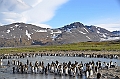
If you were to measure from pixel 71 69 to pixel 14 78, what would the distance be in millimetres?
6722

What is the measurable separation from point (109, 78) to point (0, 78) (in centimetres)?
1226

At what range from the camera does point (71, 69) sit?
99.2ft

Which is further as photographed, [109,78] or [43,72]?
[43,72]

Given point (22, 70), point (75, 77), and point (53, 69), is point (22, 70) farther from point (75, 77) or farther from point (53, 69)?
point (75, 77)

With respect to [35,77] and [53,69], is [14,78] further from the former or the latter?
[53,69]

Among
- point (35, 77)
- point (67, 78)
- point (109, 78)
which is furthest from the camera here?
point (35, 77)

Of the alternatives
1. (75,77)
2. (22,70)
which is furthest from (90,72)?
(22,70)

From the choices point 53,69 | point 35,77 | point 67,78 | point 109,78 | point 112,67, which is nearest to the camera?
point 109,78

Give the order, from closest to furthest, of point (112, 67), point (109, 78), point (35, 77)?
point (109, 78)
point (35, 77)
point (112, 67)

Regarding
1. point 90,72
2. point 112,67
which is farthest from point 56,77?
point 112,67

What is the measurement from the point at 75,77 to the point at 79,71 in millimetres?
2036

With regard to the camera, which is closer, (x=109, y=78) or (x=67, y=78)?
(x=109, y=78)

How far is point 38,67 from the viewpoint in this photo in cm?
3384

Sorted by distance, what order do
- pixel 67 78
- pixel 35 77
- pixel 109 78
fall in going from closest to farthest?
pixel 109 78, pixel 67 78, pixel 35 77
